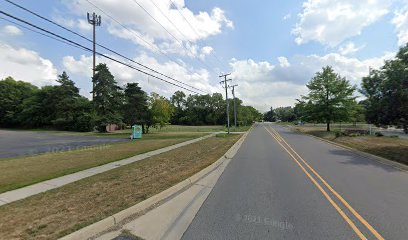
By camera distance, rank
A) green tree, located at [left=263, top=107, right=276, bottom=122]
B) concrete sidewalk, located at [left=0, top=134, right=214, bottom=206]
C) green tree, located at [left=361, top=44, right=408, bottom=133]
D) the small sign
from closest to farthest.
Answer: concrete sidewalk, located at [left=0, top=134, right=214, bottom=206], green tree, located at [left=361, top=44, right=408, bottom=133], the small sign, green tree, located at [left=263, top=107, right=276, bottom=122]

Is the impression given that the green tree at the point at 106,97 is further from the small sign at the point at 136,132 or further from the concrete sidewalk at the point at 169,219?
the concrete sidewalk at the point at 169,219

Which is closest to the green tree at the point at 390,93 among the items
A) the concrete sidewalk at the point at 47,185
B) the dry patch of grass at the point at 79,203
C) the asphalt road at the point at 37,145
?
the dry patch of grass at the point at 79,203

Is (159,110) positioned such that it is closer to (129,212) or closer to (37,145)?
(37,145)

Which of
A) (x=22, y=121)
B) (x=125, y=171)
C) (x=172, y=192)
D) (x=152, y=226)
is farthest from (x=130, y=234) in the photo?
(x=22, y=121)

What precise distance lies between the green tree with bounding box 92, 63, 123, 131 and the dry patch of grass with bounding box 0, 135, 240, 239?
126 feet

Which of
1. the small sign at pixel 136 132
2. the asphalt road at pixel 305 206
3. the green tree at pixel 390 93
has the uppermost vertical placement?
the green tree at pixel 390 93

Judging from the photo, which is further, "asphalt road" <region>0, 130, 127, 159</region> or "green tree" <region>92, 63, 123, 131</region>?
"green tree" <region>92, 63, 123, 131</region>

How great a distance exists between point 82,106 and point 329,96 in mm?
48493

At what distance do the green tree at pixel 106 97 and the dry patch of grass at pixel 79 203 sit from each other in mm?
38302

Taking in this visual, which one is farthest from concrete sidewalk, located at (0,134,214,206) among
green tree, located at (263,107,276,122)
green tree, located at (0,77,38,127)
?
green tree, located at (263,107,276,122)

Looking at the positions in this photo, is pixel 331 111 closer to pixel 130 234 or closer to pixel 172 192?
pixel 172 192

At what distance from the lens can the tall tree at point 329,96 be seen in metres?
35.0

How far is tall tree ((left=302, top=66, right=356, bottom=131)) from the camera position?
34969mm

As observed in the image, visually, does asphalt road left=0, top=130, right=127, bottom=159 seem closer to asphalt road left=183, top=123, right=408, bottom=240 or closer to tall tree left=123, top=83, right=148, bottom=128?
asphalt road left=183, top=123, right=408, bottom=240
